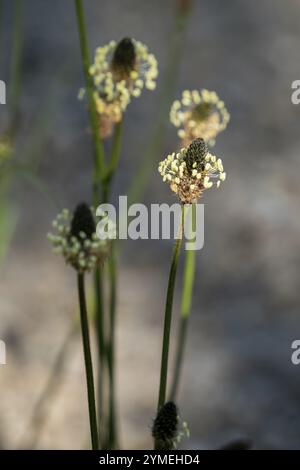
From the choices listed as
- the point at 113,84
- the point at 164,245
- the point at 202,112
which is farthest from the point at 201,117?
the point at 164,245

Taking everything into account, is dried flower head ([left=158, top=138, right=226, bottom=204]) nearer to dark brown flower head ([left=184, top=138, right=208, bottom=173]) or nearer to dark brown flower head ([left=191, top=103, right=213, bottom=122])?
dark brown flower head ([left=184, top=138, right=208, bottom=173])

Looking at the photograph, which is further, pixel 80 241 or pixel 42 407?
pixel 42 407

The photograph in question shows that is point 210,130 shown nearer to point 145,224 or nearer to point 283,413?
point 145,224

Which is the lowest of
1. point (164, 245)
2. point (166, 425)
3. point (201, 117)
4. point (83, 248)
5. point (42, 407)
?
point (166, 425)

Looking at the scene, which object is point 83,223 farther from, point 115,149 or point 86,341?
point 115,149

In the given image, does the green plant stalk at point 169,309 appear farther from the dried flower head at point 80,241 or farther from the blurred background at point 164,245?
the blurred background at point 164,245

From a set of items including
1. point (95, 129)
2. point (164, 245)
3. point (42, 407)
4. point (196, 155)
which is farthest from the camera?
point (164, 245)

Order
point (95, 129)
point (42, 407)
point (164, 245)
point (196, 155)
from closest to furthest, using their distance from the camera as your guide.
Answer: point (196, 155)
point (95, 129)
point (42, 407)
point (164, 245)

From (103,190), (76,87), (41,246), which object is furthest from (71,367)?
(76,87)
